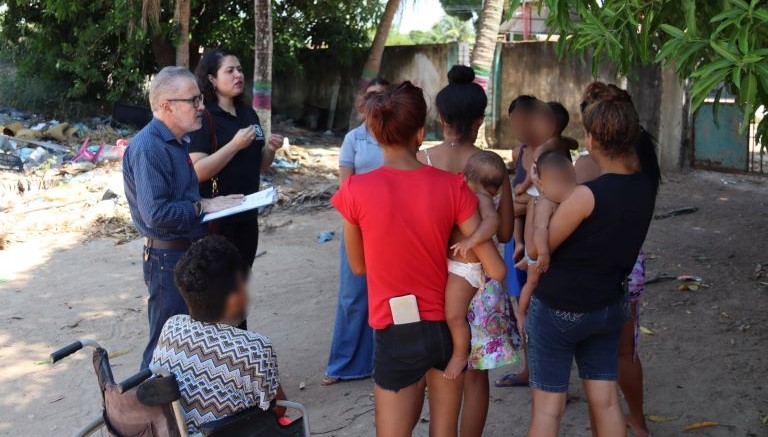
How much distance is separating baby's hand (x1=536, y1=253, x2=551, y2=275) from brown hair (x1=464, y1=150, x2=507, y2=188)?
0.37 m

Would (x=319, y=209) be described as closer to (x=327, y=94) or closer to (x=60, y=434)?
(x=60, y=434)

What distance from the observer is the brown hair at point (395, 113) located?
2787 mm

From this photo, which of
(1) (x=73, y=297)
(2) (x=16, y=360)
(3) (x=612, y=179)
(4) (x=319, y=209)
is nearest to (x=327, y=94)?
(4) (x=319, y=209)

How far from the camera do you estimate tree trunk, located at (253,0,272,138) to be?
1080 cm

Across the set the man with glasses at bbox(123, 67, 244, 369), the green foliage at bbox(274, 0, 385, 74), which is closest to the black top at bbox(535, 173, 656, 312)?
the man with glasses at bbox(123, 67, 244, 369)

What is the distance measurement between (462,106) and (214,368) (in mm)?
1493

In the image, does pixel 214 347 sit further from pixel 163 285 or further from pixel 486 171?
pixel 486 171

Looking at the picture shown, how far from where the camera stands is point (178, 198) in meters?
3.71

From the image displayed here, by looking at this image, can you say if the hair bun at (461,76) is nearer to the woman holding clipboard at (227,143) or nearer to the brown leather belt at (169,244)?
the woman holding clipboard at (227,143)

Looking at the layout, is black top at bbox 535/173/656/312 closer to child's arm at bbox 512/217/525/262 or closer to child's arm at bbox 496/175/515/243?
child's arm at bbox 496/175/515/243

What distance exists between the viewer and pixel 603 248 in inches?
118

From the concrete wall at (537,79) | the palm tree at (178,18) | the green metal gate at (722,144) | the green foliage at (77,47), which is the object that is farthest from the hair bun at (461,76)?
the green foliage at (77,47)

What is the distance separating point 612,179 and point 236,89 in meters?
2.16

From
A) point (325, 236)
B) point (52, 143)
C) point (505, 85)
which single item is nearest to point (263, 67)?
point (325, 236)
